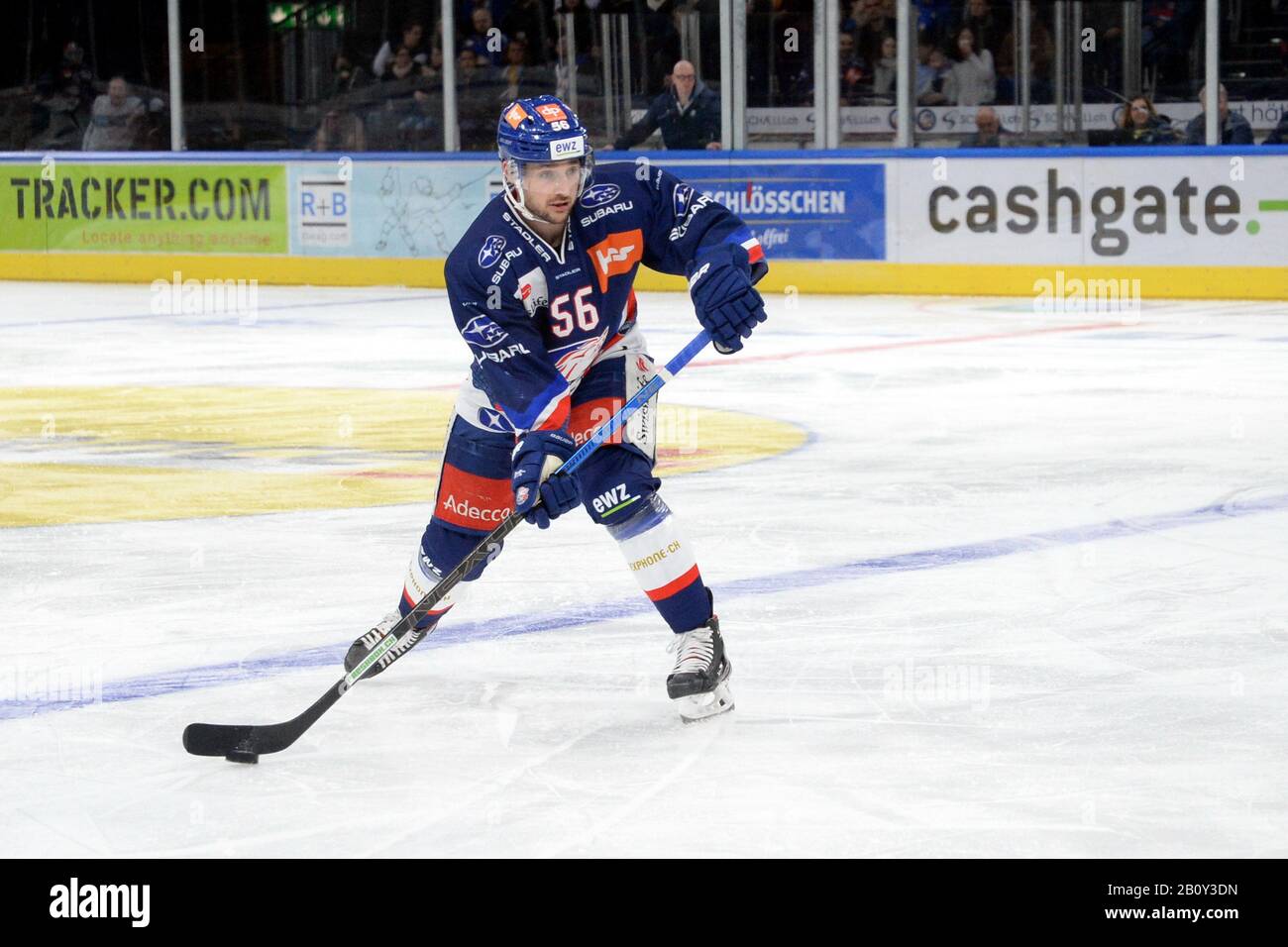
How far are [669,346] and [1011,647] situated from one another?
6.30m

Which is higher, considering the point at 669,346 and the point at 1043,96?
the point at 1043,96

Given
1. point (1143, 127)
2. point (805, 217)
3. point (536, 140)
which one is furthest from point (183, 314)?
point (536, 140)

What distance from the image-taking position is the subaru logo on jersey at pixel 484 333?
3656mm

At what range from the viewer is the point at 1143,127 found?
12.7 metres

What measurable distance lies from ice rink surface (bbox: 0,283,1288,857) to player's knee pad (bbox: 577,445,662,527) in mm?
378

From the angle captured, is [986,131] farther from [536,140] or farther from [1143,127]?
[536,140]

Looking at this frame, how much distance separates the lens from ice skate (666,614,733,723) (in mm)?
3689

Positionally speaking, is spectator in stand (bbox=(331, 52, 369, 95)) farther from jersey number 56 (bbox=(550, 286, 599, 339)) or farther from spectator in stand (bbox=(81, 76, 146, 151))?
jersey number 56 (bbox=(550, 286, 599, 339))

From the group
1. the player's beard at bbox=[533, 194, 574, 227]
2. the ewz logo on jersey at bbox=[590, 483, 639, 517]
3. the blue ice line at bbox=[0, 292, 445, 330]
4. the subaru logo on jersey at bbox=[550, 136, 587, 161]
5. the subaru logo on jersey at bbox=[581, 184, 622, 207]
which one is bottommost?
the blue ice line at bbox=[0, 292, 445, 330]

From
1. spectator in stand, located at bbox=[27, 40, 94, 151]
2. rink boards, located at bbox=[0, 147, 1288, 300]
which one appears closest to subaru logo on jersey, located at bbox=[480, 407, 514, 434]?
rink boards, located at bbox=[0, 147, 1288, 300]

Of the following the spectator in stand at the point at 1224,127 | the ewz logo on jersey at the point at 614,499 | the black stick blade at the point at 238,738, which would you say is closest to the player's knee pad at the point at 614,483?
the ewz logo on jersey at the point at 614,499

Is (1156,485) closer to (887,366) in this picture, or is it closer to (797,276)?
(887,366)
